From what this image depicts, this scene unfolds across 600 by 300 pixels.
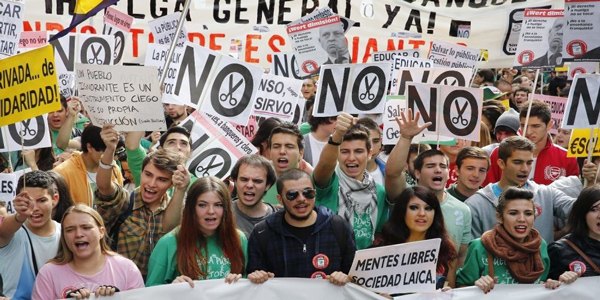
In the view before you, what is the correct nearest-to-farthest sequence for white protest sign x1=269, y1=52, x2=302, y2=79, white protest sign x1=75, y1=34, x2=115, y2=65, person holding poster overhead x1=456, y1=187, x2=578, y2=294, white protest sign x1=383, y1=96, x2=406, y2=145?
person holding poster overhead x1=456, y1=187, x2=578, y2=294 → white protest sign x1=383, y1=96, x2=406, y2=145 → white protest sign x1=75, y1=34, x2=115, y2=65 → white protest sign x1=269, y1=52, x2=302, y2=79

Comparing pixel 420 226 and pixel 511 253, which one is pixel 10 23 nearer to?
pixel 420 226

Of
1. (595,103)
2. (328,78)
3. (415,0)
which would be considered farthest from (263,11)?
(595,103)

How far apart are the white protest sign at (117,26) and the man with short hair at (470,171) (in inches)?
194

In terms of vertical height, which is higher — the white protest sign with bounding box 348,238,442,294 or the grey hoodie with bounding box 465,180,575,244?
the grey hoodie with bounding box 465,180,575,244

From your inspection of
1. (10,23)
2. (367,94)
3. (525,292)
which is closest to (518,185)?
(525,292)

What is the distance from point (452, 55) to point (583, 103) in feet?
12.7

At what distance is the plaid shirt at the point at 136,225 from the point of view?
6.62 meters

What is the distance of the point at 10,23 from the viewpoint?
9.27 meters

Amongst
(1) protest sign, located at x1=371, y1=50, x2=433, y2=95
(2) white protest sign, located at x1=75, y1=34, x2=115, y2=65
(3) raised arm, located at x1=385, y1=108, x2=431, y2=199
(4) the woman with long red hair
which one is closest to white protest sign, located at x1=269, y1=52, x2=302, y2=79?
(1) protest sign, located at x1=371, y1=50, x2=433, y2=95

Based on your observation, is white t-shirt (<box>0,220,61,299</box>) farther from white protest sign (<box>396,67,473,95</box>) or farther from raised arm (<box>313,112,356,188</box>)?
white protest sign (<box>396,67,473,95</box>)

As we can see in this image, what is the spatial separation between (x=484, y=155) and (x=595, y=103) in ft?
3.72

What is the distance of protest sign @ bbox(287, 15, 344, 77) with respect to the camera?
11422 millimetres

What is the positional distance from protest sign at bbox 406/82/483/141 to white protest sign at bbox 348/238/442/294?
7.03 feet

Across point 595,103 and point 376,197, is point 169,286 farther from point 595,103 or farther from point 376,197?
point 595,103
